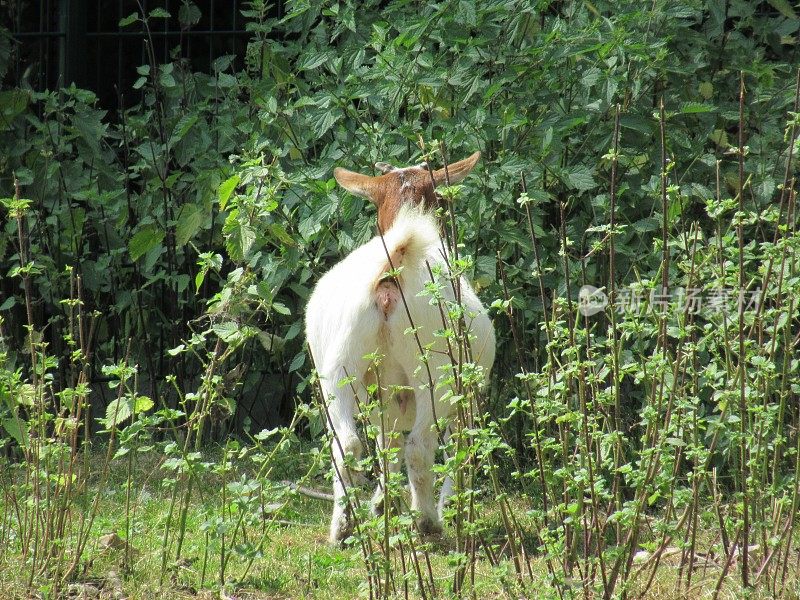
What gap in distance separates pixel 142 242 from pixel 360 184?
6.94 ft

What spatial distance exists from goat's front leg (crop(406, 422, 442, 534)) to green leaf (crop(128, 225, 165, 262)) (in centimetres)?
287

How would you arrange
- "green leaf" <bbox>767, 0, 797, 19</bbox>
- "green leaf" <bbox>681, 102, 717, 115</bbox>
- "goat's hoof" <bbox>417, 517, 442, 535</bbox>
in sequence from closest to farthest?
1. "goat's hoof" <bbox>417, 517, 442, 535</bbox>
2. "green leaf" <bbox>681, 102, 717, 115</bbox>
3. "green leaf" <bbox>767, 0, 797, 19</bbox>

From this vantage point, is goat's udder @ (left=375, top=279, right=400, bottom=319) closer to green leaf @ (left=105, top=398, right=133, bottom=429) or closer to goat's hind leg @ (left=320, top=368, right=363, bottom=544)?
goat's hind leg @ (left=320, top=368, right=363, bottom=544)

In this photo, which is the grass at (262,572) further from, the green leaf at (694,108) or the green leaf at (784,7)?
the green leaf at (784,7)

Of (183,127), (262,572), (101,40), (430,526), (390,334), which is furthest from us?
(101,40)

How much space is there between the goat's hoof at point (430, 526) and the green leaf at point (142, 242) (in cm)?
300

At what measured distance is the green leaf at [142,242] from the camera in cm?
751

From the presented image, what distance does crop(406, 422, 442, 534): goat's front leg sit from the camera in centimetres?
532

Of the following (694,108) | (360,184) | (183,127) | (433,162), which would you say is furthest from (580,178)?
(183,127)

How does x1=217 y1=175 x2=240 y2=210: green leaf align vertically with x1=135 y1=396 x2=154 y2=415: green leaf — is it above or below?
above

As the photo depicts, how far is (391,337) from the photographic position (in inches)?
207

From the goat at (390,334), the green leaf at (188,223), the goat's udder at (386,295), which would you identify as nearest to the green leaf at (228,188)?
the goat at (390,334)

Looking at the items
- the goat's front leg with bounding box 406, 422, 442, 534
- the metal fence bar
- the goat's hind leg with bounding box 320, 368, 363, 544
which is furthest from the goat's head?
the metal fence bar

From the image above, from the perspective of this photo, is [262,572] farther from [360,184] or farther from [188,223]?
[188,223]
